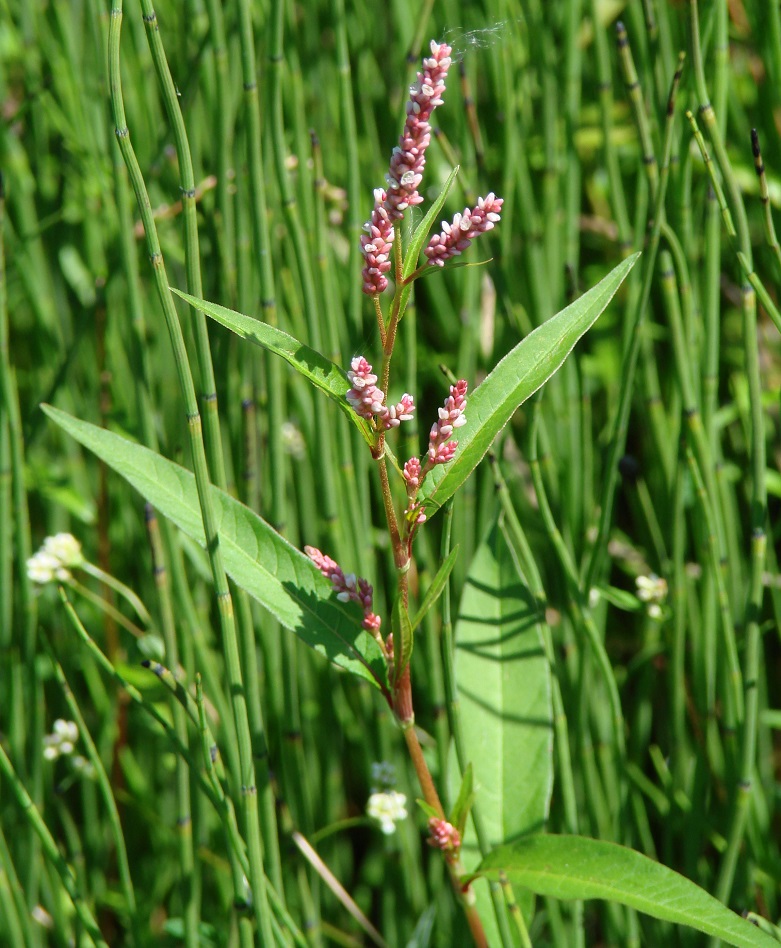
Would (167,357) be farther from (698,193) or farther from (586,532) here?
(698,193)

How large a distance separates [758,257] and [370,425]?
0.94 m

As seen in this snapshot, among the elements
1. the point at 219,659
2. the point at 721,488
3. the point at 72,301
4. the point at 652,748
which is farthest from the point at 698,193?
the point at 72,301

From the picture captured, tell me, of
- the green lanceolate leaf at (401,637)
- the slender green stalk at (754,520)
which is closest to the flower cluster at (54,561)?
the green lanceolate leaf at (401,637)

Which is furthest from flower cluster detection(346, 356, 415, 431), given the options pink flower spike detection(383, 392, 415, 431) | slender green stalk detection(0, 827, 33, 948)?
slender green stalk detection(0, 827, 33, 948)

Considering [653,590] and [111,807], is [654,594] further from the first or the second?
[111,807]

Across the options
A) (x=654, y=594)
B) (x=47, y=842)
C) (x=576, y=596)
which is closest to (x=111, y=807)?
(x=47, y=842)

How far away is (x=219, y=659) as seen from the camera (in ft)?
3.74

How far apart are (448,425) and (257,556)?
0.20m

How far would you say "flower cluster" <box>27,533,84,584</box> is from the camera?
97 centimetres

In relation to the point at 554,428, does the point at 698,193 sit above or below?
above

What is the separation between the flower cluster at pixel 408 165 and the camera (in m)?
0.50

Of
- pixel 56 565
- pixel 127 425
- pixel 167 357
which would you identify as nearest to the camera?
pixel 56 565

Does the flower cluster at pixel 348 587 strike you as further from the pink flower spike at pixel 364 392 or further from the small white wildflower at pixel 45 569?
the small white wildflower at pixel 45 569

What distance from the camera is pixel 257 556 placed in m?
0.67
